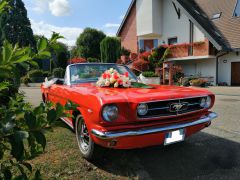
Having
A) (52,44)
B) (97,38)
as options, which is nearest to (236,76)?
(52,44)

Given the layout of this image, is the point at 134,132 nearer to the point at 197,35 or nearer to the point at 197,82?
the point at 197,82

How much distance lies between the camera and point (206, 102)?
373 centimetres

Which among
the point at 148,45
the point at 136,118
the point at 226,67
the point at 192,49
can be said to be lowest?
the point at 136,118

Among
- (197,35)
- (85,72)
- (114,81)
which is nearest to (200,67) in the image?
(197,35)

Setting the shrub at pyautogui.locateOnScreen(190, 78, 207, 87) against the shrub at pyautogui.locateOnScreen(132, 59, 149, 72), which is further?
the shrub at pyautogui.locateOnScreen(132, 59, 149, 72)

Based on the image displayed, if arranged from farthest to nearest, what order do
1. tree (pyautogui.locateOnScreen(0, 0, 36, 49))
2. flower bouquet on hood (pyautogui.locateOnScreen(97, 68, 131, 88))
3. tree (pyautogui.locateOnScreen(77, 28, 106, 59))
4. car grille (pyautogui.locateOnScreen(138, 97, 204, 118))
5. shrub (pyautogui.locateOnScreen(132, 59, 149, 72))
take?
1. tree (pyautogui.locateOnScreen(0, 0, 36, 49))
2. tree (pyautogui.locateOnScreen(77, 28, 106, 59))
3. shrub (pyautogui.locateOnScreen(132, 59, 149, 72))
4. flower bouquet on hood (pyautogui.locateOnScreen(97, 68, 131, 88))
5. car grille (pyautogui.locateOnScreen(138, 97, 204, 118))

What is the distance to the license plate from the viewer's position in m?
3.10

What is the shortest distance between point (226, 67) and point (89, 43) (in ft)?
72.9

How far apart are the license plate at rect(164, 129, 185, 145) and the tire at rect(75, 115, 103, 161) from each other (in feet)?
2.99

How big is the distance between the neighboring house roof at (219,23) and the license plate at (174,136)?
1436 cm

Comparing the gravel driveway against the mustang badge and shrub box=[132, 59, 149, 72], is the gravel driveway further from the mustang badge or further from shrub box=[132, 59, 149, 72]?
shrub box=[132, 59, 149, 72]

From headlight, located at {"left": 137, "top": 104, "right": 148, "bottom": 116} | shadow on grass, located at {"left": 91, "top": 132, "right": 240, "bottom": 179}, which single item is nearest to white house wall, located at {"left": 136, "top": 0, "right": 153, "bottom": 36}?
shadow on grass, located at {"left": 91, "top": 132, "right": 240, "bottom": 179}

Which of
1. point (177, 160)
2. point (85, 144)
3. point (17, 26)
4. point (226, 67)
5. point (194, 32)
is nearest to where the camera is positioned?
point (177, 160)

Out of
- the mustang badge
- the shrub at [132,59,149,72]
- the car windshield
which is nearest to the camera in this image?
the mustang badge
